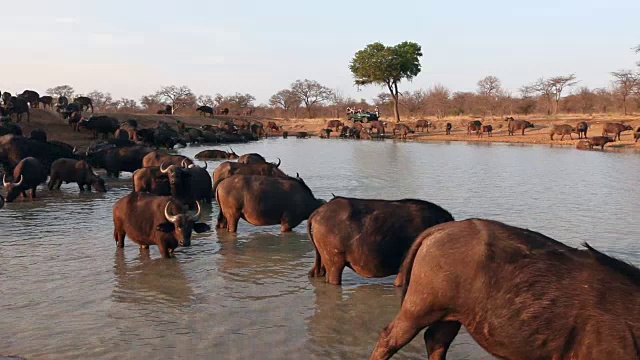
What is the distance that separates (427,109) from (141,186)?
72.5m

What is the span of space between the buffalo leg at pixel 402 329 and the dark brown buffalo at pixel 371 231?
192 cm

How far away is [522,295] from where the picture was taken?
13.0 ft

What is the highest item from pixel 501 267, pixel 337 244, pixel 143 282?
pixel 501 267

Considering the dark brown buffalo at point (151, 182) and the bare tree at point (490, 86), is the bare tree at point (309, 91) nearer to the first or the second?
the bare tree at point (490, 86)

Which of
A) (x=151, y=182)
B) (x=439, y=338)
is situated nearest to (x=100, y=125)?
(x=151, y=182)

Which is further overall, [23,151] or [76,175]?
[23,151]

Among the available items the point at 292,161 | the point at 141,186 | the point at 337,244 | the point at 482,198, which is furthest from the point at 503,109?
the point at 337,244

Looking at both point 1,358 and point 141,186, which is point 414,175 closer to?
point 141,186

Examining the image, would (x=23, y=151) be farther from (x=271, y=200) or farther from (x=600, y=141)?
(x=600, y=141)

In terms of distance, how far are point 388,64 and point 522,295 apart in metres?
64.9

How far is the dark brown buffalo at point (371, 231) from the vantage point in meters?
6.69

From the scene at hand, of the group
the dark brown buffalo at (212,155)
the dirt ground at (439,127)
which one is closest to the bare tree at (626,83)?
the dirt ground at (439,127)

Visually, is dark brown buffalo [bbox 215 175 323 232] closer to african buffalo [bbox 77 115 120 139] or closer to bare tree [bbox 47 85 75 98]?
african buffalo [bbox 77 115 120 139]

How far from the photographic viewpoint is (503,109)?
231 ft
